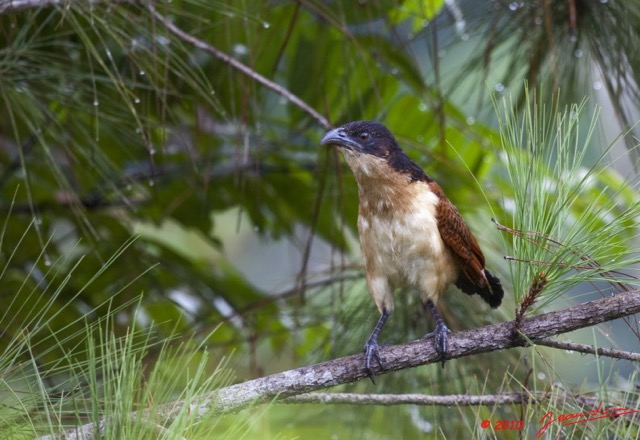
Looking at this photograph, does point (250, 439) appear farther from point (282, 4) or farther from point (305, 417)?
point (282, 4)

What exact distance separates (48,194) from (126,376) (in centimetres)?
213

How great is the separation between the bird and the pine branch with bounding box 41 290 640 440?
1.68 feet

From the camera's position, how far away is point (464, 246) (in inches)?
103

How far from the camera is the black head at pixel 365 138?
8.98ft

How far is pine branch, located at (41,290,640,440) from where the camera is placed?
66.1 inches

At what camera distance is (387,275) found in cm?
268

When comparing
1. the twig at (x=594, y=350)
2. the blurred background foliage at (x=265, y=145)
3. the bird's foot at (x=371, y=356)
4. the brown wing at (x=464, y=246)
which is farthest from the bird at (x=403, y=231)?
the twig at (x=594, y=350)

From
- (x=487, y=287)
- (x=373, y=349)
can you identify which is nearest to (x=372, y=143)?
(x=487, y=287)

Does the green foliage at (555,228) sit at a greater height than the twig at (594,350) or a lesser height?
greater

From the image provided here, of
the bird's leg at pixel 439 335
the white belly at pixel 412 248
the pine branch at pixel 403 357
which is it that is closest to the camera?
the pine branch at pixel 403 357

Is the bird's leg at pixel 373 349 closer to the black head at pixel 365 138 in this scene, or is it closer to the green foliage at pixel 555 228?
the green foliage at pixel 555 228

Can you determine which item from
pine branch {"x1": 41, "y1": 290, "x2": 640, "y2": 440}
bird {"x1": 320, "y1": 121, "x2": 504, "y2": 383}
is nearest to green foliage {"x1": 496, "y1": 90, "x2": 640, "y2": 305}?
pine branch {"x1": 41, "y1": 290, "x2": 640, "y2": 440}

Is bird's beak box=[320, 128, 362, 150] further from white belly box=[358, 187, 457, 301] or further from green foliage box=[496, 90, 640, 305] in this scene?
green foliage box=[496, 90, 640, 305]

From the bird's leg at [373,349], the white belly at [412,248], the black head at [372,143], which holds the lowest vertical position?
the bird's leg at [373,349]
